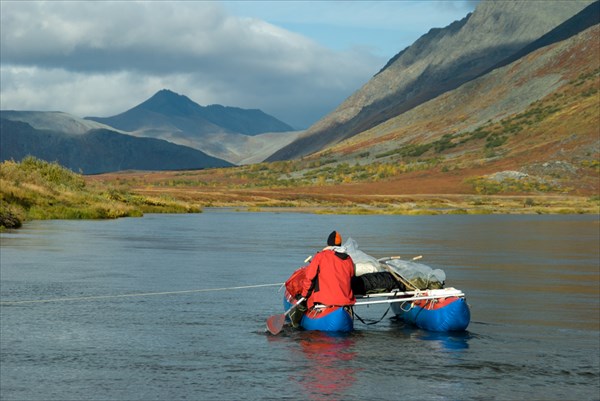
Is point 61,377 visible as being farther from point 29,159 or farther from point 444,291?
point 29,159

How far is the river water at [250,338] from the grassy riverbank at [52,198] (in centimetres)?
2657

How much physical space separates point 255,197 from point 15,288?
11302 centimetres

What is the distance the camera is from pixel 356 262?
77.5 ft

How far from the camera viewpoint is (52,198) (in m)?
76.1

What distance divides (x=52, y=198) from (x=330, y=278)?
192 feet

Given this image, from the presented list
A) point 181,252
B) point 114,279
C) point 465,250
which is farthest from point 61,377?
point 465,250

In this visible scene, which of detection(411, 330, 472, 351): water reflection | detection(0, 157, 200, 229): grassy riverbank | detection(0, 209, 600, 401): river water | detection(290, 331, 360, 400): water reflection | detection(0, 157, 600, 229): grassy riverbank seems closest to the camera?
detection(290, 331, 360, 400): water reflection

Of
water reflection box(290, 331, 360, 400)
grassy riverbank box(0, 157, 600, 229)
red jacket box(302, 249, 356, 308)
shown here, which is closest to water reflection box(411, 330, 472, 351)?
water reflection box(290, 331, 360, 400)

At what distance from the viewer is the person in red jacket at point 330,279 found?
2142cm

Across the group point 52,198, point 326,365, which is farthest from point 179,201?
point 326,365

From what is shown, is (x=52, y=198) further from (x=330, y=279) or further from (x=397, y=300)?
(x=397, y=300)

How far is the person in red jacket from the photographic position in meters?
21.4

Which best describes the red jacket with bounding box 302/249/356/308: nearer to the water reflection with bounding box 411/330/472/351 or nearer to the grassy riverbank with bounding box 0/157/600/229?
the water reflection with bounding box 411/330/472/351

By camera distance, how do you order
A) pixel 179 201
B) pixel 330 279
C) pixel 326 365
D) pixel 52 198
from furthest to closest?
pixel 179 201
pixel 52 198
pixel 330 279
pixel 326 365
